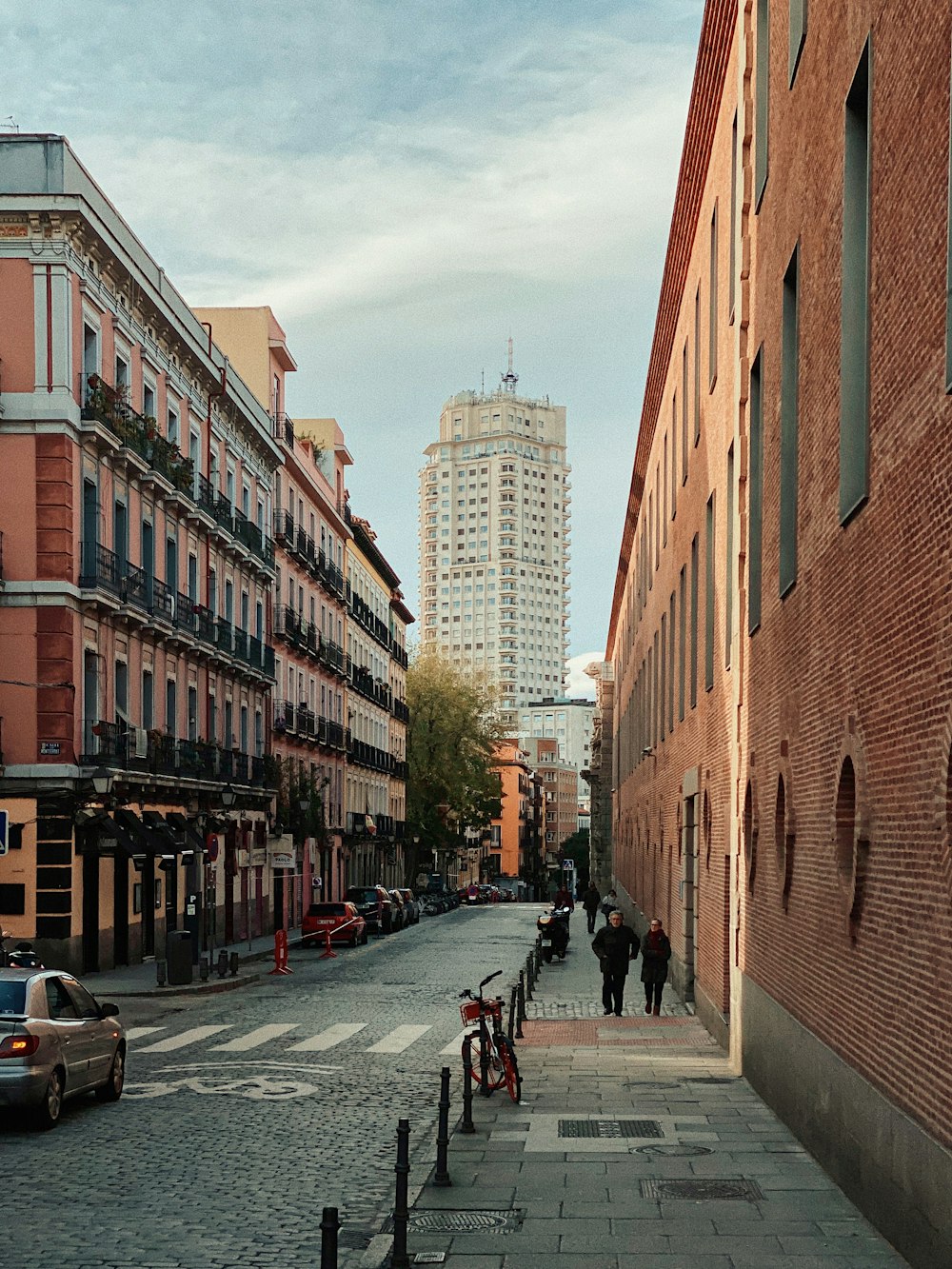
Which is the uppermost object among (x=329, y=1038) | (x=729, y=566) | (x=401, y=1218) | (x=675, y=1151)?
(x=729, y=566)

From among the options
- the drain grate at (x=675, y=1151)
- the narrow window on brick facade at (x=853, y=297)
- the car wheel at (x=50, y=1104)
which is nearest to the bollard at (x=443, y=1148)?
the drain grate at (x=675, y=1151)

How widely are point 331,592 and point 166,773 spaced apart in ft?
92.9

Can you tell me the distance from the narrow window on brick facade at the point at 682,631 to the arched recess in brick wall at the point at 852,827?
17.3 meters

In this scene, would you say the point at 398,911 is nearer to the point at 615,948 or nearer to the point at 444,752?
the point at 615,948

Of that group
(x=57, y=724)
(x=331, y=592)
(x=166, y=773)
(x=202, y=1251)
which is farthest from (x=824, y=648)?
(x=331, y=592)

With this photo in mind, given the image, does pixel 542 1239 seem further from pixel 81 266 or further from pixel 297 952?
pixel 297 952

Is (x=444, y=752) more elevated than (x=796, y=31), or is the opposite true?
(x=796, y=31)

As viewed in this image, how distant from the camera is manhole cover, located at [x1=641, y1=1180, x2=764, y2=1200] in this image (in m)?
11.5

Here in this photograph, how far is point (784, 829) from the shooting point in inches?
597

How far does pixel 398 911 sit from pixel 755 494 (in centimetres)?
4052

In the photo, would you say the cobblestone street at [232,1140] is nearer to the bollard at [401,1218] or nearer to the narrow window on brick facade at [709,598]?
the bollard at [401,1218]

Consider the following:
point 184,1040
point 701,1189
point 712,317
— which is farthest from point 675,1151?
point 712,317

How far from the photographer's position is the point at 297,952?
146ft

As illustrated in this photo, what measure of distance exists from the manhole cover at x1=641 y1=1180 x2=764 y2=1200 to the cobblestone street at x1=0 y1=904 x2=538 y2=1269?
68.1 inches
